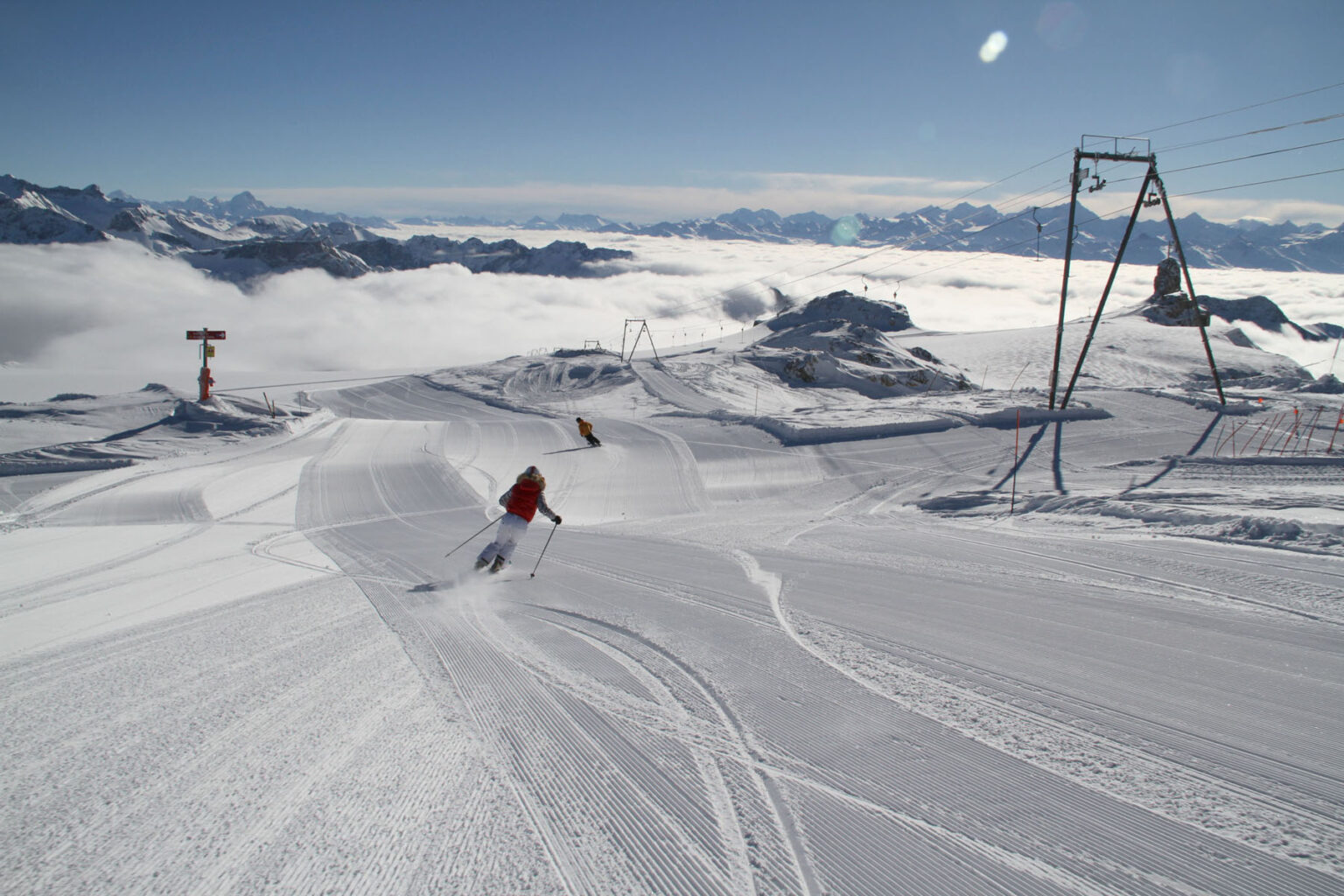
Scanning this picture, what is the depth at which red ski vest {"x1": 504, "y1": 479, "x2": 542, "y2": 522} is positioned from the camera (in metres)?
8.73

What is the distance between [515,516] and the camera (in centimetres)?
872

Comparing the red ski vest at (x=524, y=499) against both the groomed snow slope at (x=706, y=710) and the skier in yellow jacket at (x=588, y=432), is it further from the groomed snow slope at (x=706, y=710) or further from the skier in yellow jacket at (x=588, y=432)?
the skier in yellow jacket at (x=588, y=432)

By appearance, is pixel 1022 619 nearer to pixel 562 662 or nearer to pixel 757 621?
pixel 757 621

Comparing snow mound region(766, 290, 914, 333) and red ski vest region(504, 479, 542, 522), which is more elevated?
snow mound region(766, 290, 914, 333)

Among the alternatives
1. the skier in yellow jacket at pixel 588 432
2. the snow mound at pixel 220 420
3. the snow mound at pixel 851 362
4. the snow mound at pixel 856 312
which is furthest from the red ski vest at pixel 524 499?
the snow mound at pixel 856 312

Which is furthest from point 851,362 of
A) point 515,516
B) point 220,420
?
point 515,516

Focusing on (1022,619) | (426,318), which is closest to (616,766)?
(1022,619)

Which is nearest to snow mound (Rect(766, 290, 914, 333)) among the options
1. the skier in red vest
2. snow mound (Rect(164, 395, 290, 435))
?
snow mound (Rect(164, 395, 290, 435))

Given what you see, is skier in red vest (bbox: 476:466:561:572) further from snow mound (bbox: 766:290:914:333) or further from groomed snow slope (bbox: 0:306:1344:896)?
snow mound (bbox: 766:290:914:333)

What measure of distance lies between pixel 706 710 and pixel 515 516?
5.09 meters

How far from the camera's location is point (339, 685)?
4.67 metres

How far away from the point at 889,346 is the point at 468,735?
56.4m

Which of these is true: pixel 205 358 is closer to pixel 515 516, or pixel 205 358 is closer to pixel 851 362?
pixel 515 516

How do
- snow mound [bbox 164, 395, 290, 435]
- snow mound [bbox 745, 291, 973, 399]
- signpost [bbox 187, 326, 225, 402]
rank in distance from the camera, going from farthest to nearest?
1. snow mound [bbox 745, 291, 973, 399]
2. signpost [bbox 187, 326, 225, 402]
3. snow mound [bbox 164, 395, 290, 435]
